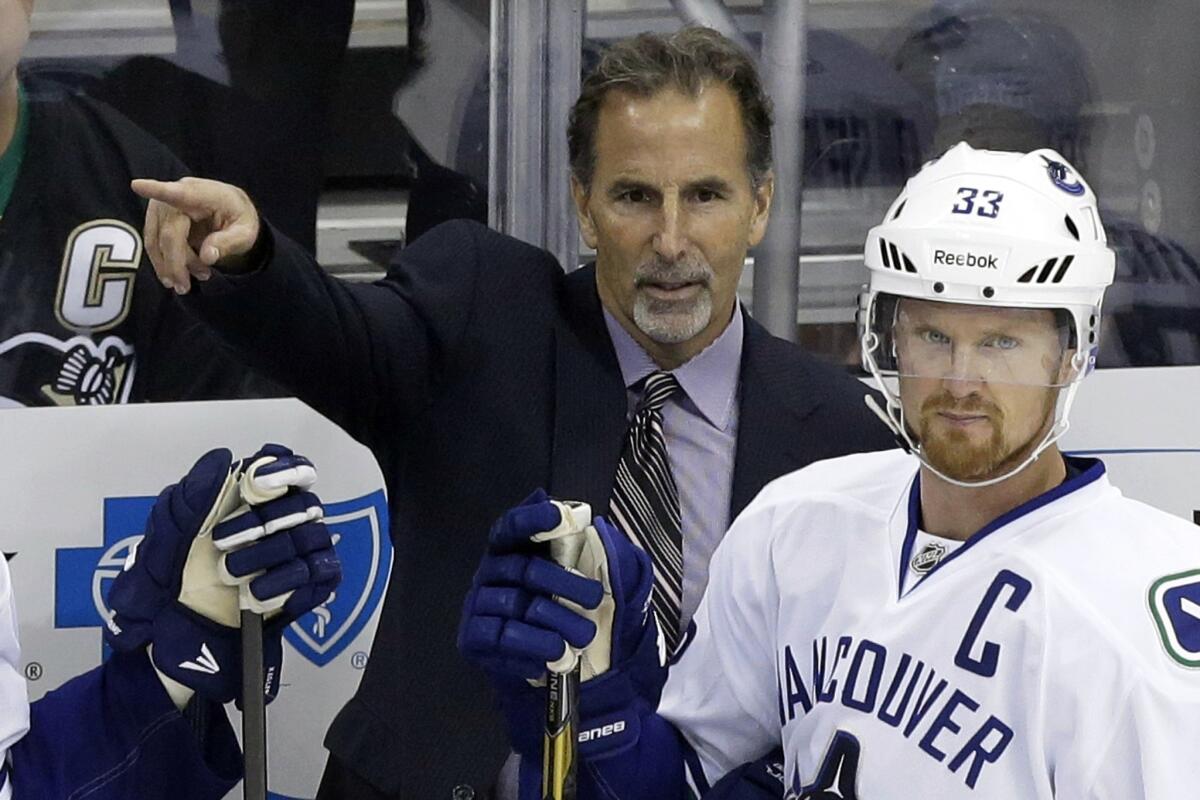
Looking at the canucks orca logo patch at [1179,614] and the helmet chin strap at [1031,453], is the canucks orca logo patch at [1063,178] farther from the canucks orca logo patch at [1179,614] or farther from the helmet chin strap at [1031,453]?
the canucks orca logo patch at [1179,614]

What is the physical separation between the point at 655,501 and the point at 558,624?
1.76ft

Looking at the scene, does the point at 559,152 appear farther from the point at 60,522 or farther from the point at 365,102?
the point at 60,522

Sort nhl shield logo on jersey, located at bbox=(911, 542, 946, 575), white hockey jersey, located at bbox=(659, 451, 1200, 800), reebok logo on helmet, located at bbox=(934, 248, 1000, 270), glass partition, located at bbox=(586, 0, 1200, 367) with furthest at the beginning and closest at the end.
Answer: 1. glass partition, located at bbox=(586, 0, 1200, 367)
2. nhl shield logo on jersey, located at bbox=(911, 542, 946, 575)
3. reebok logo on helmet, located at bbox=(934, 248, 1000, 270)
4. white hockey jersey, located at bbox=(659, 451, 1200, 800)

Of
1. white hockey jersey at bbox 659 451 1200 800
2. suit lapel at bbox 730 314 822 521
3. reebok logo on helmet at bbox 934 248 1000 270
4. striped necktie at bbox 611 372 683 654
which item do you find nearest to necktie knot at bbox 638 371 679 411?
striped necktie at bbox 611 372 683 654

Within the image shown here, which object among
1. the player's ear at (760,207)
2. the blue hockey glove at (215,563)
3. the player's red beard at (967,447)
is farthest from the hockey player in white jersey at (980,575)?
the player's ear at (760,207)

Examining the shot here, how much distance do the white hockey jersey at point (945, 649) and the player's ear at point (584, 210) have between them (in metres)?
0.52

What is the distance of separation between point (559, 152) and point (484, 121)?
0.12 meters


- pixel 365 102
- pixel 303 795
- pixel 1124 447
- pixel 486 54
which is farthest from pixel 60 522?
pixel 1124 447

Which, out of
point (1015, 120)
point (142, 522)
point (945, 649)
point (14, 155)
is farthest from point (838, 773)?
point (14, 155)

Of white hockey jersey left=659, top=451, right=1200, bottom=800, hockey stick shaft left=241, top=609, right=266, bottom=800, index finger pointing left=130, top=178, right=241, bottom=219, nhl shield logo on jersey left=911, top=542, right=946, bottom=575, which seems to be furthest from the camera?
hockey stick shaft left=241, top=609, right=266, bottom=800

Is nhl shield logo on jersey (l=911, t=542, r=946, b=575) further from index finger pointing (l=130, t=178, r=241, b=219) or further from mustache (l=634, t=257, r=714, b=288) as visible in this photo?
index finger pointing (l=130, t=178, r=241, b=219)

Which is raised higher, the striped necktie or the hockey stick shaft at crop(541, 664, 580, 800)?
the striped necktie

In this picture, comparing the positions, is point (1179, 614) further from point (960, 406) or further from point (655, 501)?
point (655, 501)

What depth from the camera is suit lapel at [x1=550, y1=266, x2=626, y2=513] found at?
97.6 inches
